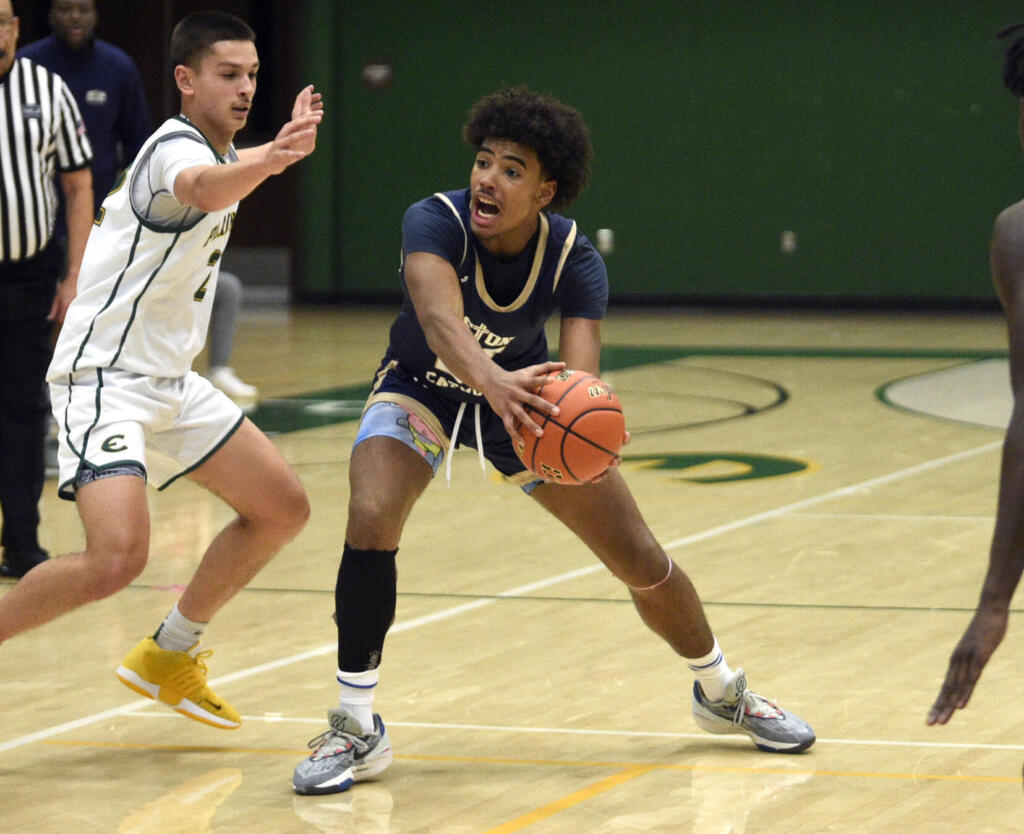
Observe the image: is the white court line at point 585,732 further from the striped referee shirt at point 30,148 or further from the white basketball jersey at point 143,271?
the striped referee shirt at point 30,148

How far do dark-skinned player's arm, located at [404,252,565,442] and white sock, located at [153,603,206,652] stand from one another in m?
1.01

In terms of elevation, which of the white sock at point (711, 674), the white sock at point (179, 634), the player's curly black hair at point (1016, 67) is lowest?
the white sock at point (711, 674)

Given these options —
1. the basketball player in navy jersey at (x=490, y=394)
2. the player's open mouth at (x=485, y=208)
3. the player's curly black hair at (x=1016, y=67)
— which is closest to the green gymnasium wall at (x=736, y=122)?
the basketball player in navy jersey at (x=490, y=394)

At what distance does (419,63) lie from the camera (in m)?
18.4

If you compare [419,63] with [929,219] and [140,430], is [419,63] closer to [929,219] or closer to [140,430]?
[929,219]

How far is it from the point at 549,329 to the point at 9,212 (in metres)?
10.2

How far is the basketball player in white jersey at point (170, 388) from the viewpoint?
405cm

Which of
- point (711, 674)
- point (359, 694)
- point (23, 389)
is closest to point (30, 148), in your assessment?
point (23, 389)

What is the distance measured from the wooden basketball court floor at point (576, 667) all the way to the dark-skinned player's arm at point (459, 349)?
87 centimetres

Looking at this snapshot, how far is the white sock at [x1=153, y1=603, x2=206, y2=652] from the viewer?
4520 millimetres

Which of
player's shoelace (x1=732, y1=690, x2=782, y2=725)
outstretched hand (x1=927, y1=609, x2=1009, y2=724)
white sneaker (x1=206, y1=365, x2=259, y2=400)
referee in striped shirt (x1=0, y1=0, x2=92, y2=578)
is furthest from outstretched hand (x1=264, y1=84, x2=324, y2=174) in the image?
white sneaker (x1=206, y1=365, x2=259, y2=400)

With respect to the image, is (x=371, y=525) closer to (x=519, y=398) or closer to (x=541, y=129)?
(x=519, y=398)

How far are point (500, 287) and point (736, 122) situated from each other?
45.9 feet

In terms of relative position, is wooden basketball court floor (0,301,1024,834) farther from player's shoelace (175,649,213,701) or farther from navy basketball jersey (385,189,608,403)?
navy basketball jersey (385,189,608,403)
